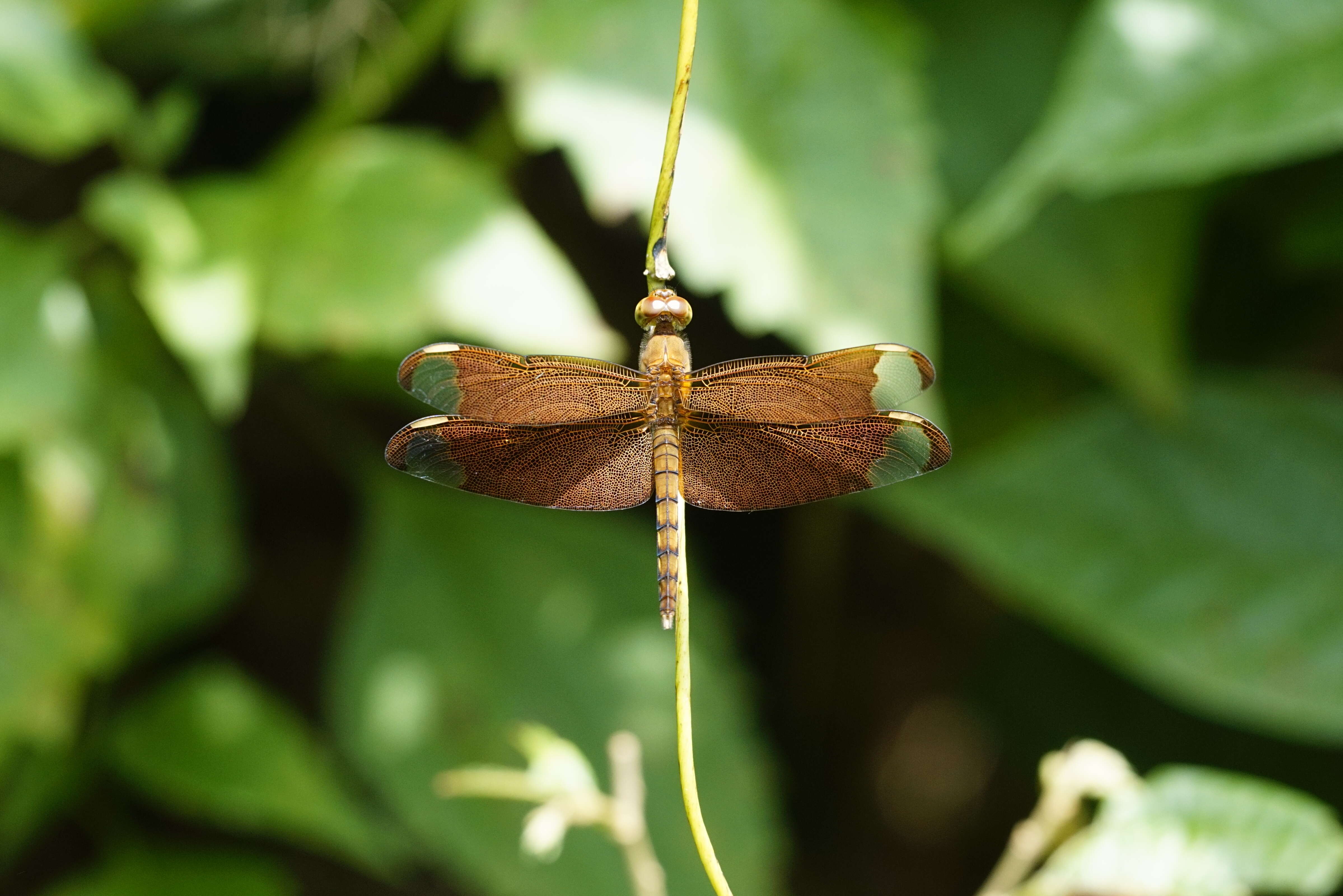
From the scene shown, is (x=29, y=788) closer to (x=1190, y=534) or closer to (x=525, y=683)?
(x=525, y=683)

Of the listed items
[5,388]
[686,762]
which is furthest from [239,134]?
[686,762]

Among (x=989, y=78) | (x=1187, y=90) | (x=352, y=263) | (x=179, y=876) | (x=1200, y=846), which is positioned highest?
(x=989, y=78)

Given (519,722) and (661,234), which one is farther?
(519,722)

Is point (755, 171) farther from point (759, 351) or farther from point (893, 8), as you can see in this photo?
point (759, 351)

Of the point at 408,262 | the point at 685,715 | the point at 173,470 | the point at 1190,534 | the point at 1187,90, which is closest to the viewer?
the point at 685,715

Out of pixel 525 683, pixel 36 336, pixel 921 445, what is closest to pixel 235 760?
pixel 525 683

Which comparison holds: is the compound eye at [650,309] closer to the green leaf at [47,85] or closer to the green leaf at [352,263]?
the green leaf at [352,263]
